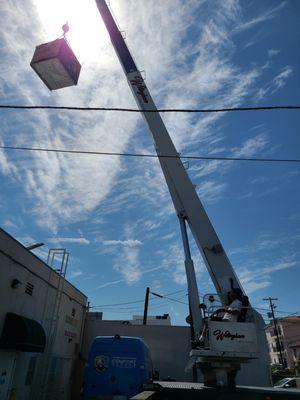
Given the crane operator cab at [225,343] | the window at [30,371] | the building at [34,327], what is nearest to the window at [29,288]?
the building at [34,327]

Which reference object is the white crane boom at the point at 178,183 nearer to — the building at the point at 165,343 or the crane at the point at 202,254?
the crane at the point at 202,254

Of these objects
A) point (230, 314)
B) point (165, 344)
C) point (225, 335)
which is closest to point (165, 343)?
point (165, 344)

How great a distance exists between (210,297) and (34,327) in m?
6.91

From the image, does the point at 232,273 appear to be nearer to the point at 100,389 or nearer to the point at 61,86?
the point at 100,389

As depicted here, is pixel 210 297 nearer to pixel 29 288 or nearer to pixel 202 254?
pixel 202 254

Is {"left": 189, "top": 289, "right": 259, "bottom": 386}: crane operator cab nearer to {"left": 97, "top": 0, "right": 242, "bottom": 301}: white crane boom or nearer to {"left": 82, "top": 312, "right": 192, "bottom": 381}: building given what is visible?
{"left": 97, "top": 0, "right": 242, "bottom": 301}: white crane boom

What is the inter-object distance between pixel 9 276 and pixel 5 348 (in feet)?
6.94

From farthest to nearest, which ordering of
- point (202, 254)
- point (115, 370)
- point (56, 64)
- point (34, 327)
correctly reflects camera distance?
point (34, 327)
point (115, 370)
point (202, 254)
point (56, 64)

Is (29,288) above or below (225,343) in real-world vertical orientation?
above

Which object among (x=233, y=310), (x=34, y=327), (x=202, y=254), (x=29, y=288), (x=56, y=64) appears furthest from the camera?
(x=29, y=288)

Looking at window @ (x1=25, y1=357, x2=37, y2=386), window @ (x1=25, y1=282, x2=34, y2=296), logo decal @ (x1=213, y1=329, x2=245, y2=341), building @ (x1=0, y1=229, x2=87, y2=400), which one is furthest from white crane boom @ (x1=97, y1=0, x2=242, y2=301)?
window @ (x1=25, y1=357, x2=37, y2=386)

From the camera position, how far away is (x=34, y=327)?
11.2 meters

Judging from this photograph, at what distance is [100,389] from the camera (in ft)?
27.4

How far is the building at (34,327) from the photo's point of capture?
1041 centimetres
